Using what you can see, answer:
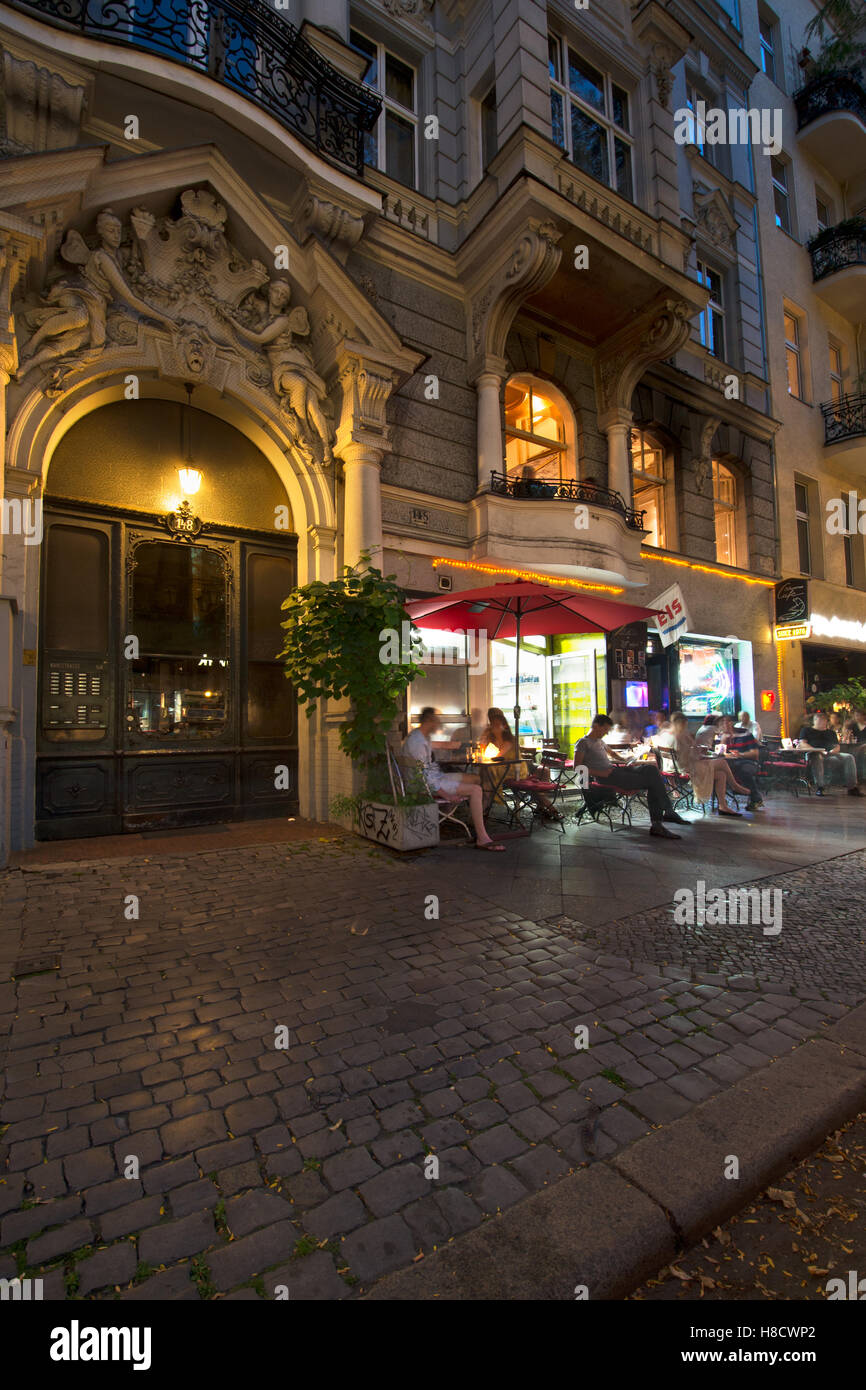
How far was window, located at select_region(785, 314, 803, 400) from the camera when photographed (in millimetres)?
17219

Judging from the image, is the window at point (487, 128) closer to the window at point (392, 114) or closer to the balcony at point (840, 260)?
the window at point (392, 114)

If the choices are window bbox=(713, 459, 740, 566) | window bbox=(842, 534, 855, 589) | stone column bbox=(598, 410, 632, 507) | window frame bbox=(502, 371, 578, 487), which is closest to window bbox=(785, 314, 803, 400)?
window bbox=(842, 534, 855, 589)

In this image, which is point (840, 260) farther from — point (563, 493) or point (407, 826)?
point (407, 826)

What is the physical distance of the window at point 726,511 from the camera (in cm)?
1507

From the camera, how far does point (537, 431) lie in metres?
12.2

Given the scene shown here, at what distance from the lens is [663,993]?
323cm

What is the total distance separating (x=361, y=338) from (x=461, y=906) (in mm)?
7333

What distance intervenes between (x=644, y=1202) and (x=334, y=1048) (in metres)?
1.37

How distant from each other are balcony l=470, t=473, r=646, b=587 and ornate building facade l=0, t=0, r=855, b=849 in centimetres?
6

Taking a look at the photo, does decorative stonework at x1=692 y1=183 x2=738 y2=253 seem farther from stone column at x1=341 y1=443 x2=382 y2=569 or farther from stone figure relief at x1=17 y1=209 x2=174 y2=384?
stone figure relief at x1=17 y1=209 x2=174 y2=384

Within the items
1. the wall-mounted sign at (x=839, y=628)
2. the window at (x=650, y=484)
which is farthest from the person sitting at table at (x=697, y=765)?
the wall-mounted sign at (x=839, y=628)

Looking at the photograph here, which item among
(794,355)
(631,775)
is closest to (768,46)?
(794,355)

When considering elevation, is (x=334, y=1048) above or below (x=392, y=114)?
below

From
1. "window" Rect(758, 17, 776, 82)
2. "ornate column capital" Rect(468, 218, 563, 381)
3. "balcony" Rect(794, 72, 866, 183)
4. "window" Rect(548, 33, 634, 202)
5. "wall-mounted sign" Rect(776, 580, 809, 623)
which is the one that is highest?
"window" Rect(758, 17, 776, 82)
